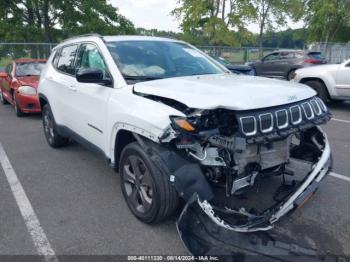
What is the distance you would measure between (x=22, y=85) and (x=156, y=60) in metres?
5.85

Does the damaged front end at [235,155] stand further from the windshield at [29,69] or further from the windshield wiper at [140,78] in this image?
the windshield at [29,69]

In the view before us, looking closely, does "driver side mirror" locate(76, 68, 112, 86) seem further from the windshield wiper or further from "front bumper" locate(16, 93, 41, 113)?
"front bumper" locate(16, 93, 41, 113)

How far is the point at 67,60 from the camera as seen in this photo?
5191 millimetres

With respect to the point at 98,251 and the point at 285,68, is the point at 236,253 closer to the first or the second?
the point at 98,251

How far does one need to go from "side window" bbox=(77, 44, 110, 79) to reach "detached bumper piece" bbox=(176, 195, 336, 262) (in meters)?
1.91

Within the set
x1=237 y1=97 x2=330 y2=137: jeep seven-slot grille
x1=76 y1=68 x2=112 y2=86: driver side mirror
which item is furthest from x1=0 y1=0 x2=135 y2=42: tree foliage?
x1=237 y1=97 x2=330 y2=137: jeep seven-slot grille

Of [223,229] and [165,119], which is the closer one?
[223,229]

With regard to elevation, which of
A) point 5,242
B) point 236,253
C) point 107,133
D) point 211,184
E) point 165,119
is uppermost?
point 165,119

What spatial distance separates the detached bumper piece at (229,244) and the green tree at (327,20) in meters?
29.2

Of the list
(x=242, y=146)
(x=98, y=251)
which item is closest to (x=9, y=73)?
(x=98, y=251)

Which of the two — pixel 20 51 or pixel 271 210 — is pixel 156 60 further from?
pixel 20 51

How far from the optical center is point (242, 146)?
270 centimetres

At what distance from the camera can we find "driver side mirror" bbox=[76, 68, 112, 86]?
361 cm

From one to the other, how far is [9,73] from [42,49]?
9065 millimetres
